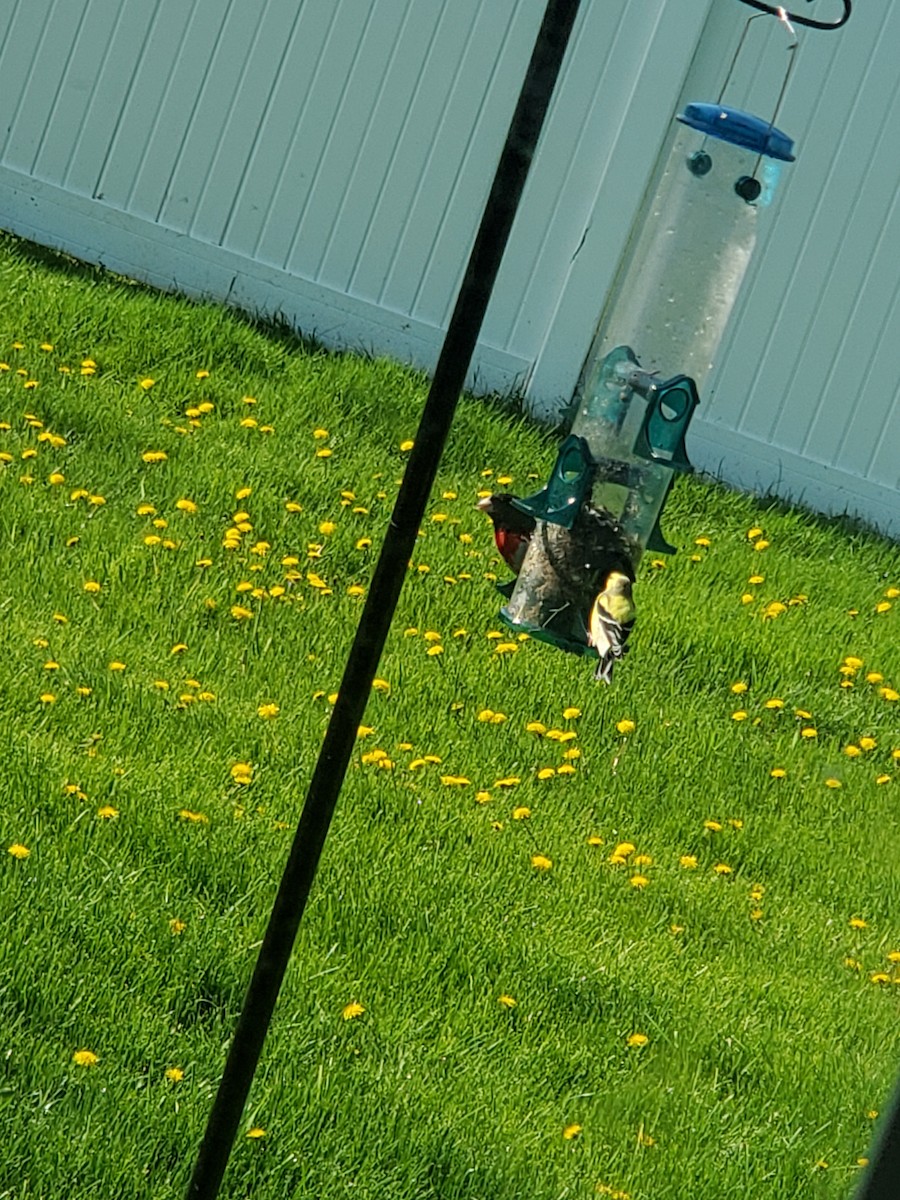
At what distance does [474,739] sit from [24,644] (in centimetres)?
97

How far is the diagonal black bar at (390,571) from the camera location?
1645 mm

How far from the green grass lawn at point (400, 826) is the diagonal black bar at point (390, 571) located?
0.55 meters

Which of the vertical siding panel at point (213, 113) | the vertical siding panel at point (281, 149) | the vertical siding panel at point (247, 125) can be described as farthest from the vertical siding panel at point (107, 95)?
the vertical siding panel at point (281, 149)

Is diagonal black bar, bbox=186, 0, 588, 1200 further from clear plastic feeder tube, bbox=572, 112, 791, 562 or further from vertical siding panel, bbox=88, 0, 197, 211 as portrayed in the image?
vertical siding panel, bbox=88, 0, 197, 211

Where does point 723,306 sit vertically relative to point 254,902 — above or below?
above

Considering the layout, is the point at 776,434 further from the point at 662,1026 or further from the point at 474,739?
the point at 662,1026

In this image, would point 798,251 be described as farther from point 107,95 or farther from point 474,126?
point 107,95

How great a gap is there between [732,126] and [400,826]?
1701 mm

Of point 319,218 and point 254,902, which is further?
point 319,218

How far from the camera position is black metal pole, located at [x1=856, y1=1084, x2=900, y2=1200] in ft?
2.85

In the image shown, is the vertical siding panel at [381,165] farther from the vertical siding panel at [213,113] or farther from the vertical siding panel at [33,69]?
the vertical siding panel at [33,69]

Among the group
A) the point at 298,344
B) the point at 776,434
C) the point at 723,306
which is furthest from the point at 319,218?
the point at 723,306

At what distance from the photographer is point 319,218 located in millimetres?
6539

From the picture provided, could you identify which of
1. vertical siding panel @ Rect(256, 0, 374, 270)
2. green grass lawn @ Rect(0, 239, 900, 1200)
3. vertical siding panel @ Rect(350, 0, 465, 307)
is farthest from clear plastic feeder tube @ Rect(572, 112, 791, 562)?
vertical siding panel @ Rect(256, 0, 374, 270)
